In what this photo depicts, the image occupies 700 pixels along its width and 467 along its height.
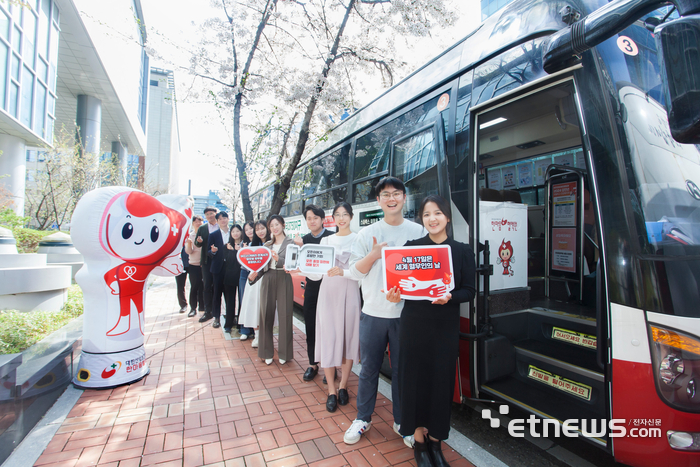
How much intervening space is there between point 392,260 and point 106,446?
2.62 meters

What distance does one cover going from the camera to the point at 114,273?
3.58 m

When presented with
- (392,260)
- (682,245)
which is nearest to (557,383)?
(682,245)

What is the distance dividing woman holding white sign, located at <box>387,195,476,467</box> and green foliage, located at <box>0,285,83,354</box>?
3.83 metres

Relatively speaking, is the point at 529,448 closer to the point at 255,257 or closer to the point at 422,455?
the point at 422,455

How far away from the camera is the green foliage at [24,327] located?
3564 millimetres

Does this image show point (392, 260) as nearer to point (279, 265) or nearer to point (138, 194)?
point (279, 265)

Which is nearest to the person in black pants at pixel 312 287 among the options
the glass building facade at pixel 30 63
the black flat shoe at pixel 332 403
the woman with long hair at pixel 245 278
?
the black flat shoe at pixel 332 403

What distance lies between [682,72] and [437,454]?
8.35 ft

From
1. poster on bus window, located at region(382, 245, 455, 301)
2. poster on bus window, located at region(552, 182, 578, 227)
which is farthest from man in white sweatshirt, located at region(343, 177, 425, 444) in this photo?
poster on bus window, located at region(552, 182, 578, 227)

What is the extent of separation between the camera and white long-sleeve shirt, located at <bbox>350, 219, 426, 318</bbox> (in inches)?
109

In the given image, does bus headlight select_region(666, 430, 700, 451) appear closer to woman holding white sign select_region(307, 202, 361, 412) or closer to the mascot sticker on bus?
the mascot sticker on bus

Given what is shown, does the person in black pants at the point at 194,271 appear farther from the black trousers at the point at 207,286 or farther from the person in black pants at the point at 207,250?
the black trousers at the point at 207,286

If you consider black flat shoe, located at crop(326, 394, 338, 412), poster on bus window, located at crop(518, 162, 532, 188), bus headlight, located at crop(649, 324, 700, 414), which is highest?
poster on bus window, located at crop(518, 162, 532, 188)

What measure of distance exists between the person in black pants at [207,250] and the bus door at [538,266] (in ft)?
15.8
